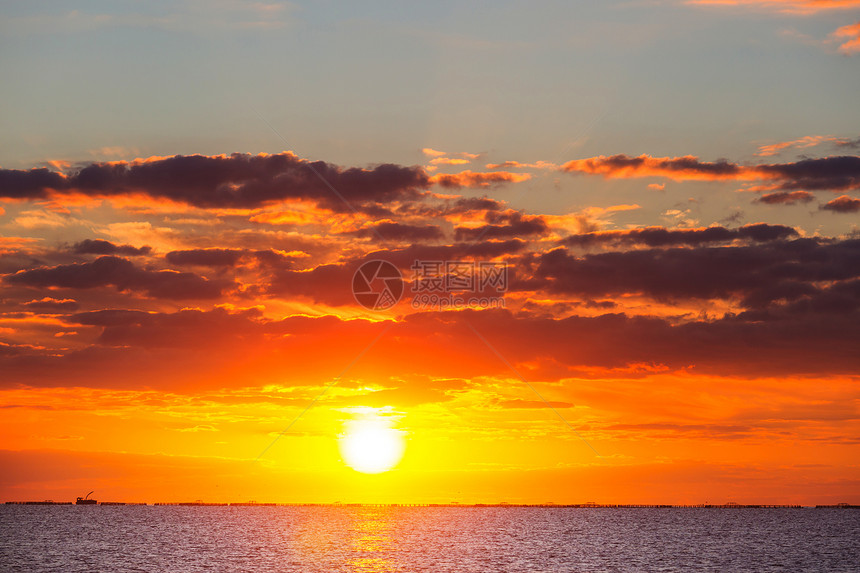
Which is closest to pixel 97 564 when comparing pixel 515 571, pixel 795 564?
pixel 515 571

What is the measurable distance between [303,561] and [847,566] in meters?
115


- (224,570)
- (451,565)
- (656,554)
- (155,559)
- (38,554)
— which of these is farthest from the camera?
(656,554)

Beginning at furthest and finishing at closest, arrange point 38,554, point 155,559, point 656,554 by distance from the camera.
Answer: point 656,554, point 38,554, point 155,559

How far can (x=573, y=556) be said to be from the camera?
622 feet

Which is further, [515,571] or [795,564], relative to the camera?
[795,564]

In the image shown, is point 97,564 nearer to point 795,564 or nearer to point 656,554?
point 656,554

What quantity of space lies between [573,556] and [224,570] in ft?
273

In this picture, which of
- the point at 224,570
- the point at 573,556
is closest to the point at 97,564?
the point at 224,570

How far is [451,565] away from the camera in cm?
15725

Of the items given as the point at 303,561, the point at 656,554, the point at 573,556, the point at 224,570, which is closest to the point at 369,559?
the point at 303,561

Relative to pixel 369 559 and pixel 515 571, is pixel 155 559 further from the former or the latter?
pixel 515 571

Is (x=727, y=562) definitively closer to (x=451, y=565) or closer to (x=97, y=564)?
(x=451, y=565)

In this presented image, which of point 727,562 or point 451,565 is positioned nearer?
point 451,565

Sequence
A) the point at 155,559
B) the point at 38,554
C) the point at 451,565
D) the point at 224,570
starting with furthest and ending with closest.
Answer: the point at 38,554
the point at 155,559
the point at 451,565
the point at 224,570
